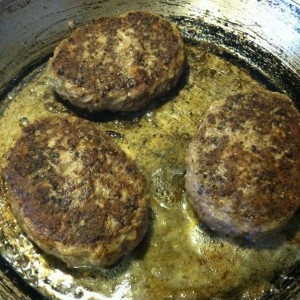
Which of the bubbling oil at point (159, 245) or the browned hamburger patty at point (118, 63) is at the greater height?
the browned hamburger patty at point (118, 63)

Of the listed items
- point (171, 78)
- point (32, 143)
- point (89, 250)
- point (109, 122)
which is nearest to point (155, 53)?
point (171, 78)

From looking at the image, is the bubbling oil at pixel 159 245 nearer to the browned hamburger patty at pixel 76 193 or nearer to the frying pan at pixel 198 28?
the browned hamburger patty at pixel 76 193

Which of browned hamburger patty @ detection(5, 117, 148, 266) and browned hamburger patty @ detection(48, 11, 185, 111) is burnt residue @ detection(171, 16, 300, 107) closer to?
browned hamburger patty @ detection(48, 11, 185, 111)

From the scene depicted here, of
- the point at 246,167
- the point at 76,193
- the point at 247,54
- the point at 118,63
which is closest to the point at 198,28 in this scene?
the point at 247,54

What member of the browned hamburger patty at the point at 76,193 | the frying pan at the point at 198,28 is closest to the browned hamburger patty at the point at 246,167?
the browned hamburger patty at the point at 76,193

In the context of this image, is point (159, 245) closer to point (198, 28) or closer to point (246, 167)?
point (246, 167)

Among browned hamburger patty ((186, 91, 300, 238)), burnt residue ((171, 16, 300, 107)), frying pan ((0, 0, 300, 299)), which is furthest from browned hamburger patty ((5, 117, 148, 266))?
burnt residue ((171, 16, 300, 107))

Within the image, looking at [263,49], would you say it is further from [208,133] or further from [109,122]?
[109,122]
